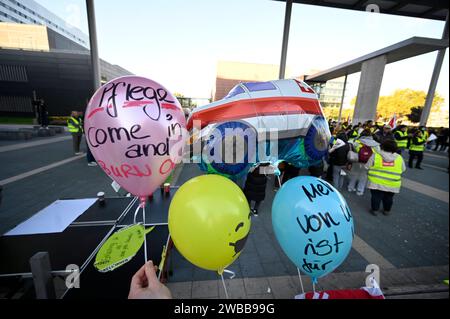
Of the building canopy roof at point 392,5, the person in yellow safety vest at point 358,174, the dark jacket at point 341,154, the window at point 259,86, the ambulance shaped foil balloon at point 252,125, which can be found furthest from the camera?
the building canopy roof at point 392,5

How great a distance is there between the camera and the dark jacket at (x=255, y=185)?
11.6 feet

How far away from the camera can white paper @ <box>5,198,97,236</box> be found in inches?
90.0

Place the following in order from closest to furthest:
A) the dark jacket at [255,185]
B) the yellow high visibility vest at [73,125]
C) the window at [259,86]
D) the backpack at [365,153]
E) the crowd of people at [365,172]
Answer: the window at [259,86] → the dark jacket at [255,185] → the crowd of people at [365,172] → the backpack at [365,153] → the yellow high visibility vest at [73,125]

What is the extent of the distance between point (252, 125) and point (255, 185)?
1607mm

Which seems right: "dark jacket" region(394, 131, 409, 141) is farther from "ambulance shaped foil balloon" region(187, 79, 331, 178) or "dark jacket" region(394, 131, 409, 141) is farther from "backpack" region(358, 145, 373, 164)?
"ambulance shaped foil balloon" region(187, 79, 331, 178)

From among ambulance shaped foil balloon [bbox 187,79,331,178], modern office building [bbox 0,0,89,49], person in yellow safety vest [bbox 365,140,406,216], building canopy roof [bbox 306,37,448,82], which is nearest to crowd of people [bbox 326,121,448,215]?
person in yellow safety vest [bbox 365,140,406,216]

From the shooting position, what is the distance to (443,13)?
1369 centimetres

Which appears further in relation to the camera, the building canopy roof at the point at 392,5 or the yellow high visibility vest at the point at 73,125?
the building canopy roof at the point at 392,5

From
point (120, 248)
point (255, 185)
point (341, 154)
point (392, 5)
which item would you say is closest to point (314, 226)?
point (120, 248)

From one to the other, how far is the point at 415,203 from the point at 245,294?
5328mm

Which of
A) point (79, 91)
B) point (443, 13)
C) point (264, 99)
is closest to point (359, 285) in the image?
point (264, 99)

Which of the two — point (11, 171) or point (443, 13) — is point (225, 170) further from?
point (443, 13)

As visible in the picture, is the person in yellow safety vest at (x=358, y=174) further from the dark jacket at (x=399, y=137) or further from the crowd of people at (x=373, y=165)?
the dark jacket at (x=399, y=137)

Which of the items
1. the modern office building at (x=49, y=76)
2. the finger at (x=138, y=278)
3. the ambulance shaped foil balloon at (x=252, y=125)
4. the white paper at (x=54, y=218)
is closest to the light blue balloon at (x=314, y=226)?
the ambulance shaped foil balloon at (x=252, y=125)
